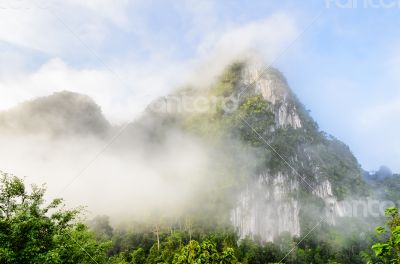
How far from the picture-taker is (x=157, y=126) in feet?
607

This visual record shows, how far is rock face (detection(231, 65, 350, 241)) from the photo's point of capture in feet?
384

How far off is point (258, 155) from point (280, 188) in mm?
14654

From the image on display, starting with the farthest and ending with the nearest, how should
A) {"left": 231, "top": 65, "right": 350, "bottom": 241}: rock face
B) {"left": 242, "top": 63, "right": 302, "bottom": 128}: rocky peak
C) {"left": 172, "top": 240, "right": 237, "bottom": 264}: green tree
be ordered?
{"left": 242, "top": 63, "right": 302, "bottom": 128}: rocky peak < {"left": 231, "top": 65, "right": 350, "bottom": 241}: rock face < {"left": 172, "top": 240, "right": 237, "bottom": 264}: green tree

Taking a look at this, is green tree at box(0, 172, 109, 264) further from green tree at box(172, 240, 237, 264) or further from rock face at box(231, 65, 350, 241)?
rock face at box(231, 65, 350, 241)

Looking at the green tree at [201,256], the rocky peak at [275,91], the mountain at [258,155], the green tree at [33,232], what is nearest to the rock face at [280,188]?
the rocky peak at [275,91]

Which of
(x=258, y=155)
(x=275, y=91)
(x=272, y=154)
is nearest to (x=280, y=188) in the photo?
(x=272, y=154)

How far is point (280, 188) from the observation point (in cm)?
12850

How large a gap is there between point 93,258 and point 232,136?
12432cm

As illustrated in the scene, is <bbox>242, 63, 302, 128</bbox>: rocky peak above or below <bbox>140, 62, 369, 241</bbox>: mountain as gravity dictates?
above

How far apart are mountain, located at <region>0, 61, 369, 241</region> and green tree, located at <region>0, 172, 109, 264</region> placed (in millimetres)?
96297

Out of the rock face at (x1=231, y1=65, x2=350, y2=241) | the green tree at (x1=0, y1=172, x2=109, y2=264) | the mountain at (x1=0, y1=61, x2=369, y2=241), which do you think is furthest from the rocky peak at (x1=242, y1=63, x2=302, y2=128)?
the green tree at (x1=0, y1=172, x2=109, y2=264)

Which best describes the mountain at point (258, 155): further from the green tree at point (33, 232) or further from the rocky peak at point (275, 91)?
the green tree at point (33, 232)

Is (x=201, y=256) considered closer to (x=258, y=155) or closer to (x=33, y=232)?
(x=33, y=232)

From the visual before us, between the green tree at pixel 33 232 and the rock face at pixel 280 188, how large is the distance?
101 meters
